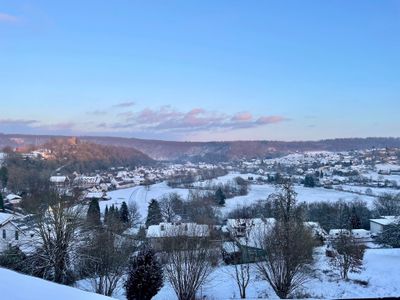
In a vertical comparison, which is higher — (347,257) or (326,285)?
(347,257)

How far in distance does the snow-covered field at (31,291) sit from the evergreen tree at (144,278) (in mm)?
9450

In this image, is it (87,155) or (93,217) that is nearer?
(93,217)

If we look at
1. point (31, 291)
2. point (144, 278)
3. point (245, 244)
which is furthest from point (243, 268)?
point (31, 291)

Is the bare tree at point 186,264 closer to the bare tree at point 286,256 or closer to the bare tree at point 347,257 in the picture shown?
the bare tree at point 286,256

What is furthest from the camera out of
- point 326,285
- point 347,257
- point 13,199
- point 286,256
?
point 13,199

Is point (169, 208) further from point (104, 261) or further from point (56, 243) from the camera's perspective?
point (56, 243)

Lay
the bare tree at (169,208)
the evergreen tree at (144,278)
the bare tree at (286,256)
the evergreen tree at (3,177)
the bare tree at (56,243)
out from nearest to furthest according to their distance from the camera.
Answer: the evergreen tree at (144,278) < the bare tree at (56,243) < the bare tree at (286,256) < the bare tree at (169,208) < the evergreen tree at (3,177)

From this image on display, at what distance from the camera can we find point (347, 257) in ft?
59.9

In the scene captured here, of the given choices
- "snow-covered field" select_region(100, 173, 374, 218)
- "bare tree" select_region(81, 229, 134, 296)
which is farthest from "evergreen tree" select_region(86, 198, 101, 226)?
"snow-covered field" select_region(100, 173, 374, 218)

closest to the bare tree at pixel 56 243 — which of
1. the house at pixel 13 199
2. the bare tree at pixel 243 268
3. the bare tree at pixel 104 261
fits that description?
the bare tree at pixel 104 261

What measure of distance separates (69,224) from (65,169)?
85.8 metres

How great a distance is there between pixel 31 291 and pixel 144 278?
1021cm

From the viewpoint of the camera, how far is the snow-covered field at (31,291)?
13.9 ft

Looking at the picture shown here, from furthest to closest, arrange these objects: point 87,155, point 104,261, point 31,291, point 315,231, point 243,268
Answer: point 87,155 → point 315,231 → point 243,268 → point 104,261 → point 31,291
